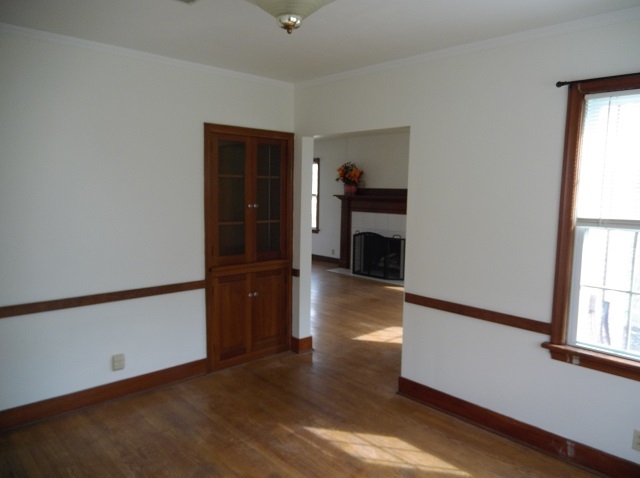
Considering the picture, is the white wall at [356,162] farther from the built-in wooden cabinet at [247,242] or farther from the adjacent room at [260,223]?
the adjacent room at [260,223]

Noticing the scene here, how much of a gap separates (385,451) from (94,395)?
7.01 feet

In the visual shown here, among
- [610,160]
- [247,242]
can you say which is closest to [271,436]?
[247,242]

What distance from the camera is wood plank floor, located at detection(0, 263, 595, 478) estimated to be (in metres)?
2.65

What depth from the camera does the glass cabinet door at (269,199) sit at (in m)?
4.21

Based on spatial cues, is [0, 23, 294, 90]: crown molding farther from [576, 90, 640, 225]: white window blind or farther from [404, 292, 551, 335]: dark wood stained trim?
[576, 90, 640, 225]: white window blind

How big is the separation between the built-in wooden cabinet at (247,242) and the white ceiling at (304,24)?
33.8 inches

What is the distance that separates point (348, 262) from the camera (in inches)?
359

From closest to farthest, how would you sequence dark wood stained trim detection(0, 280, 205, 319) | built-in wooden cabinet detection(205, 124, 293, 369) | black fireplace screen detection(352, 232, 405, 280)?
dark wood stained trim detection(0, 280, 205, 319) < built-in wooden cabinet detection(205, 124, 293, 369) < black fireplace screen detection(352, 232, 405, 280)

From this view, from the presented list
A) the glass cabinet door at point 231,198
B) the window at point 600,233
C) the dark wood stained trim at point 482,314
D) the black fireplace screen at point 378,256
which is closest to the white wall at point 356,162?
the black fireplace screen at point 378,256

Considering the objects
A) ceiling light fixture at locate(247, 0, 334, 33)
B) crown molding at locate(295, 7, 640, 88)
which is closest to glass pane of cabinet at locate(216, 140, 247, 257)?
crown molding at locate(295, 7, 640, 88)

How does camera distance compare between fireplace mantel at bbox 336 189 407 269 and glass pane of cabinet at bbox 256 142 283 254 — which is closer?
glass pane of cabinet at bbox 256 142 283 254

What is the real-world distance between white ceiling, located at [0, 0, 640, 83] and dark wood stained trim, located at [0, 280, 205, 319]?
1.77 meters

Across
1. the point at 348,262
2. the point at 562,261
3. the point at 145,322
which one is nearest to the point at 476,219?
the point at 562,261

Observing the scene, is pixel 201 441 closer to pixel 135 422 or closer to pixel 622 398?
pixel 135 422
